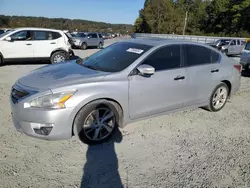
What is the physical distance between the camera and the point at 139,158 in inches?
112

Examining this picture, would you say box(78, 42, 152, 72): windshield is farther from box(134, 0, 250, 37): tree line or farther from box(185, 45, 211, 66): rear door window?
box(134, 0, 250, 37): tree line

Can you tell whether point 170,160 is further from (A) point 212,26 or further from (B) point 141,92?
(A) point 212,26

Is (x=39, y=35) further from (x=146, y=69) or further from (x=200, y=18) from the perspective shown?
(x=200, y=18)

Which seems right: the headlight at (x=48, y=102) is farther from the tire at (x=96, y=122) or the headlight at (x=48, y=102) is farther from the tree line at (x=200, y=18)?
the tree line at (x=200, y=18)

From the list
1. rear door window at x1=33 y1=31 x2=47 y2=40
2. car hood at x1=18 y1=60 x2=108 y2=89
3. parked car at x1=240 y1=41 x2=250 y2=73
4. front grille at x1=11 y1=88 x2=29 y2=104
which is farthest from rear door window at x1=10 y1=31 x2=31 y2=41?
parked car at x1=240 y1=41 x2=250 y2=73

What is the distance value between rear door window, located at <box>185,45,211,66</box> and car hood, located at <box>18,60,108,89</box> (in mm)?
1676

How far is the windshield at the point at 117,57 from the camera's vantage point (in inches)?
133

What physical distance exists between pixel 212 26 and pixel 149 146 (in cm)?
5963

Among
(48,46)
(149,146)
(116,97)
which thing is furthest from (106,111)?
(48,46)

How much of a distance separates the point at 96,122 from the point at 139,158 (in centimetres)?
80

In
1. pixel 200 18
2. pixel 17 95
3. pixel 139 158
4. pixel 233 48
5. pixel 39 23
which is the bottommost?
pixel 139 158

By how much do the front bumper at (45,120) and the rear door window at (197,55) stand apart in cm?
236

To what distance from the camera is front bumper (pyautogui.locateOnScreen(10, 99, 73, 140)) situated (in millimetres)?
2689

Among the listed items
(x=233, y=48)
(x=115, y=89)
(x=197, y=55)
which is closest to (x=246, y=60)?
(x=197, y=55)
